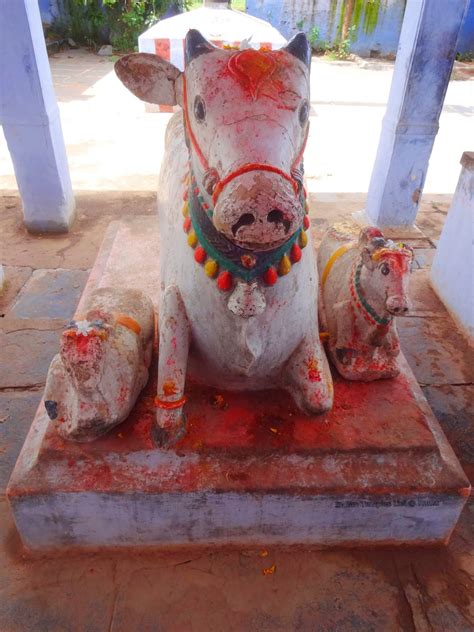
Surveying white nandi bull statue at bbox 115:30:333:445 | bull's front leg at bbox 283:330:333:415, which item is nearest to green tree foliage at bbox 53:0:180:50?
white nandi bull statue at bbox 115:30:333:445

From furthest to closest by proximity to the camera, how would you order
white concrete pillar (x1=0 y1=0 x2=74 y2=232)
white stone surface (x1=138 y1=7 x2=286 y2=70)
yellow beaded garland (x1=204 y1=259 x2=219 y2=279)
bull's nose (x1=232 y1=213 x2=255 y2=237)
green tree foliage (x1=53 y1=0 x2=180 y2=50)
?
1. green tree foliage (x1=53 y1=0 x2=180 y2=50)
2. white stone surface (x1=138 y1=7 x2=286 y2=70)
3. white concrete pillar (x1=0 y1=0 x2=74 y2=232)
4. yellow beaded garland (x1=204 y1=259 x2=219 y2=279)
5. bull's nose (x1=232 y1=213 x2=255 y2=237)

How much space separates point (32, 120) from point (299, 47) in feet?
9.37

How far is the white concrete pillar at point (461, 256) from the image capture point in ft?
9.82

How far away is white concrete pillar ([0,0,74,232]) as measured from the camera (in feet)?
10.7

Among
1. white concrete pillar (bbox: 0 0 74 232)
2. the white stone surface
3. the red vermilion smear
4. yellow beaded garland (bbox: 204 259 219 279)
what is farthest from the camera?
the white stone surface

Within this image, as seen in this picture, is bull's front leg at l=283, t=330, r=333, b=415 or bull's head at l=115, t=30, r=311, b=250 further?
bull's front leg at l=283, t=330, r=333, b=415

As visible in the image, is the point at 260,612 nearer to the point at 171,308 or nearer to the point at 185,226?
the point at 171,308

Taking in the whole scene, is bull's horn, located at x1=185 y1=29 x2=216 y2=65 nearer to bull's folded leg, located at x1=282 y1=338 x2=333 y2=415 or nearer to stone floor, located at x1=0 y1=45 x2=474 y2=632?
bull's folded leg, located at x1=282 y1=338 x2=333 y2=415

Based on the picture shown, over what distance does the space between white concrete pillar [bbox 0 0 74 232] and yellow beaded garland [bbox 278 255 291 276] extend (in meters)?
2.86

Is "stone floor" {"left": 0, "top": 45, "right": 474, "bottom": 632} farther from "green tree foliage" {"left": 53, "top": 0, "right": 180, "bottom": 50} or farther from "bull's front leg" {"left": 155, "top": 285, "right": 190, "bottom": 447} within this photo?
"green tree foliage" {"left": 53, "top": 0, "right": 180, "bottom": 50}

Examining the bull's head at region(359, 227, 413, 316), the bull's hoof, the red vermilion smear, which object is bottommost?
the bull's hoof

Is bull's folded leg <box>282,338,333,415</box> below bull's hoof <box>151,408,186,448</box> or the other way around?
the other way around

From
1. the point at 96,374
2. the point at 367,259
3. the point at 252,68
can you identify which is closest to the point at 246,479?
the point at 96,374

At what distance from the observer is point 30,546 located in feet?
5.64
